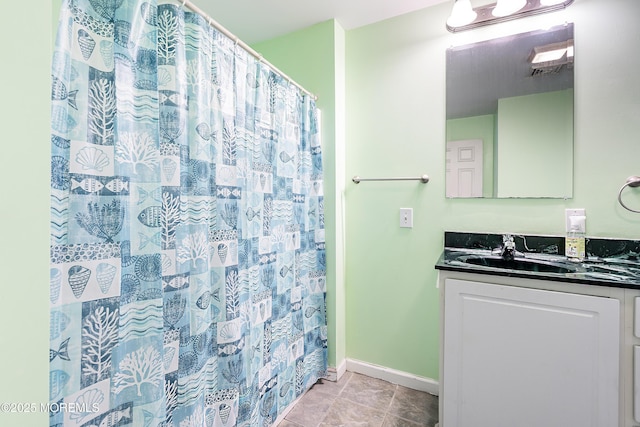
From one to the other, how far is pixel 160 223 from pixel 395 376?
1.79 metres

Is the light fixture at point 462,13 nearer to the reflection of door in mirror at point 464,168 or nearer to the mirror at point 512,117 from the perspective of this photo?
the mirror at point 512,117

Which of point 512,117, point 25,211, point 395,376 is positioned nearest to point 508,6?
point 512,117

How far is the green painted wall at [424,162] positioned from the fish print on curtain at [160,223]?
2.48 ft

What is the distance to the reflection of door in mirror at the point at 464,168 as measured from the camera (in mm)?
1732

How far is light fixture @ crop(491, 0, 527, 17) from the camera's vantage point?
159 centimetres

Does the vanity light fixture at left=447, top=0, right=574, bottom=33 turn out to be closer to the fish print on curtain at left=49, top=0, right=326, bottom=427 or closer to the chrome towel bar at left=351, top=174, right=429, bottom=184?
the chrome towel bar at left=351, top=174, right=429, bottom=184

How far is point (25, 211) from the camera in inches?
21.4

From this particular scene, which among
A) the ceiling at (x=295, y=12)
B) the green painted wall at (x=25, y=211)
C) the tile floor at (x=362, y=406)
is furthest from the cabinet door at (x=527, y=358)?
the ceiling at (x=295, y=12)

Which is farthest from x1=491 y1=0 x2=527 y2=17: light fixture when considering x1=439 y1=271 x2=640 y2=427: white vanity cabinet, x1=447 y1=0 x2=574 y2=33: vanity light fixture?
x1=439 y1=271 x2=640 y2=427: white vanity cabinet

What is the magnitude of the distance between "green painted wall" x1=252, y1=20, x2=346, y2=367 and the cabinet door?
32.9 inches

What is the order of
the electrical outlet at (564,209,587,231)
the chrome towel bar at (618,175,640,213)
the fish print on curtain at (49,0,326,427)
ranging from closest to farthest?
the fish print on curtain at (49,0,326,427) → the chrome towel bar at (618,175,640,213) → the electrical outlet at (564,209,587,231)

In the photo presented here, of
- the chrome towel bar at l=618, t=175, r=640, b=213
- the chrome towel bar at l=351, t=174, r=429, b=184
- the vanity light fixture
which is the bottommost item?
the chrome towel bar at l=618, t=175, r=640, b=213

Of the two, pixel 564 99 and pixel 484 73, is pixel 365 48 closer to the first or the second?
pixel 484 73

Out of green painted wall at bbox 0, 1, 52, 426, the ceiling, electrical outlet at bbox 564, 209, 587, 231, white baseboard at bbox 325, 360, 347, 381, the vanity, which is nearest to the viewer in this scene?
green painted wall at bbox 0, 1, 52, 426
